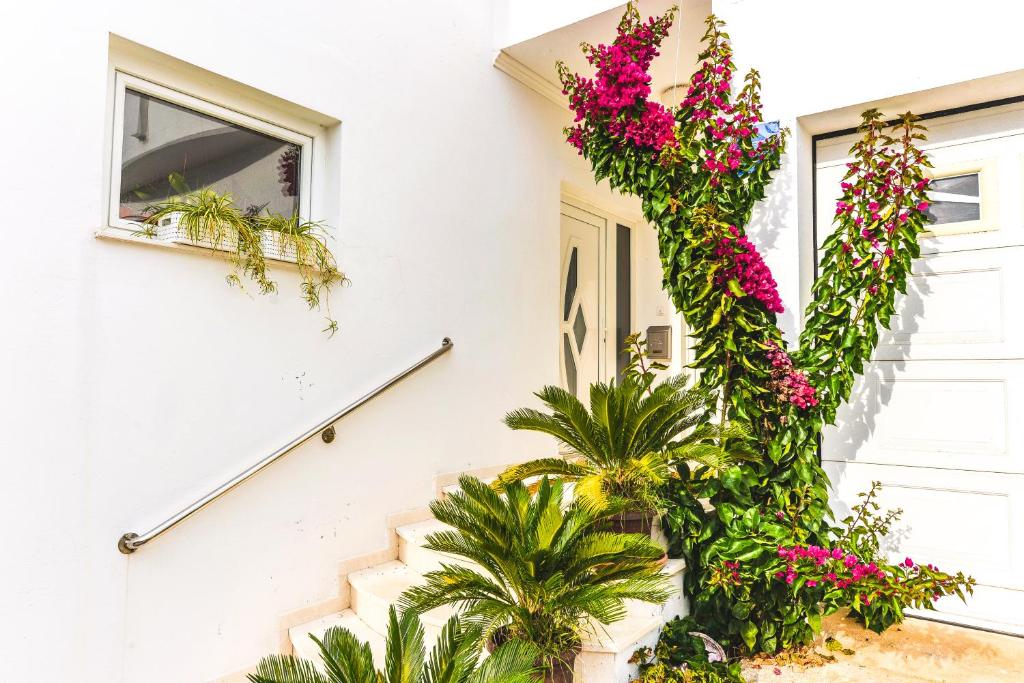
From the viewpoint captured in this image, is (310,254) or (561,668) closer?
(561,668)

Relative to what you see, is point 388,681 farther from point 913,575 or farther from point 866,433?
point 866,433

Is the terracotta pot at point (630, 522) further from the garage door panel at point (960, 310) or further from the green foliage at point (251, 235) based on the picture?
the green foliage at point (251, 235)

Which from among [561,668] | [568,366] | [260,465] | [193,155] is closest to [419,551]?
[260,465]

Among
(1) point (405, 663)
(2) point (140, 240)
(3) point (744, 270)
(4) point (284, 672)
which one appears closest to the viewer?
(4) point (284, 672)

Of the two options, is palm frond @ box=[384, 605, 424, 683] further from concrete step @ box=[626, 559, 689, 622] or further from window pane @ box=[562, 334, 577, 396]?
window pane @ box=[562, 334, 577, 396]

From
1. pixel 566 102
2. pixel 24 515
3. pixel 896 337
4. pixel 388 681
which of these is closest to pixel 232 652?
pixel 24 515

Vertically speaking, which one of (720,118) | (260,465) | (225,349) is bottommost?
(260,465)

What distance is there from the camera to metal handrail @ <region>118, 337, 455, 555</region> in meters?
2.54

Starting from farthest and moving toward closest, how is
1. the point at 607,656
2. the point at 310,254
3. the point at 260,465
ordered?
the point at 310,254
the point at 260,465
the point at 607,656

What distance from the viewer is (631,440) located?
3.06 meters

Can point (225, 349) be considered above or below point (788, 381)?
above

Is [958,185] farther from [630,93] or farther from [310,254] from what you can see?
[310,254]

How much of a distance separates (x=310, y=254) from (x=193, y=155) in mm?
680

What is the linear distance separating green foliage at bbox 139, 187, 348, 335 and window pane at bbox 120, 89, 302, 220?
5 centimetres
